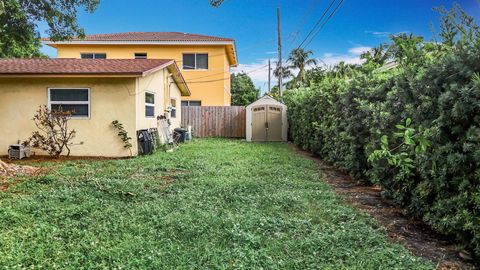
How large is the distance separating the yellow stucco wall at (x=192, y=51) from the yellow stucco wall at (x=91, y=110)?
420 inches

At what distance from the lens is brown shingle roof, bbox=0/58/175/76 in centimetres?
1027

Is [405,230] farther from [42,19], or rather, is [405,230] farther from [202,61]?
[202,61]

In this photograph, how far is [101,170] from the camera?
8211 mm

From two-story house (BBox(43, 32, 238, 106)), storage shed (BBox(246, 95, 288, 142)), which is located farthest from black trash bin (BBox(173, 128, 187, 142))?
two-story house (BBox(43, 32, 238, 106))

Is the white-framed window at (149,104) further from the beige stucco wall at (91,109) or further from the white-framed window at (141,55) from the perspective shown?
the white-framed window at (141,55)

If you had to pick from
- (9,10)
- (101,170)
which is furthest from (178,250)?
(9,10)

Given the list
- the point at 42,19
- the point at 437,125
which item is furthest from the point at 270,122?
the point at 437,125

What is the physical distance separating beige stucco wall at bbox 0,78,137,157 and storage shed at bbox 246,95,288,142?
8193 millimetres

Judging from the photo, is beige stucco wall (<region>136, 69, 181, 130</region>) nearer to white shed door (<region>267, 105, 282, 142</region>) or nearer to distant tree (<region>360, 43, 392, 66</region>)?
white shed door (<region>267, 105, 282, 142</region>)

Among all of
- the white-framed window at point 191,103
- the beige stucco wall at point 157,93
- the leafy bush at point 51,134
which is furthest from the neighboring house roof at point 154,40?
the leafy bush at point 51,134

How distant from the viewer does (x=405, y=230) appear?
4336 mm

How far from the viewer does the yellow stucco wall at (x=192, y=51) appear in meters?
21.2

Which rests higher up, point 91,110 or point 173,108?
point 173,108

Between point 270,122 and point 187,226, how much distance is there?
14091 millimetres
